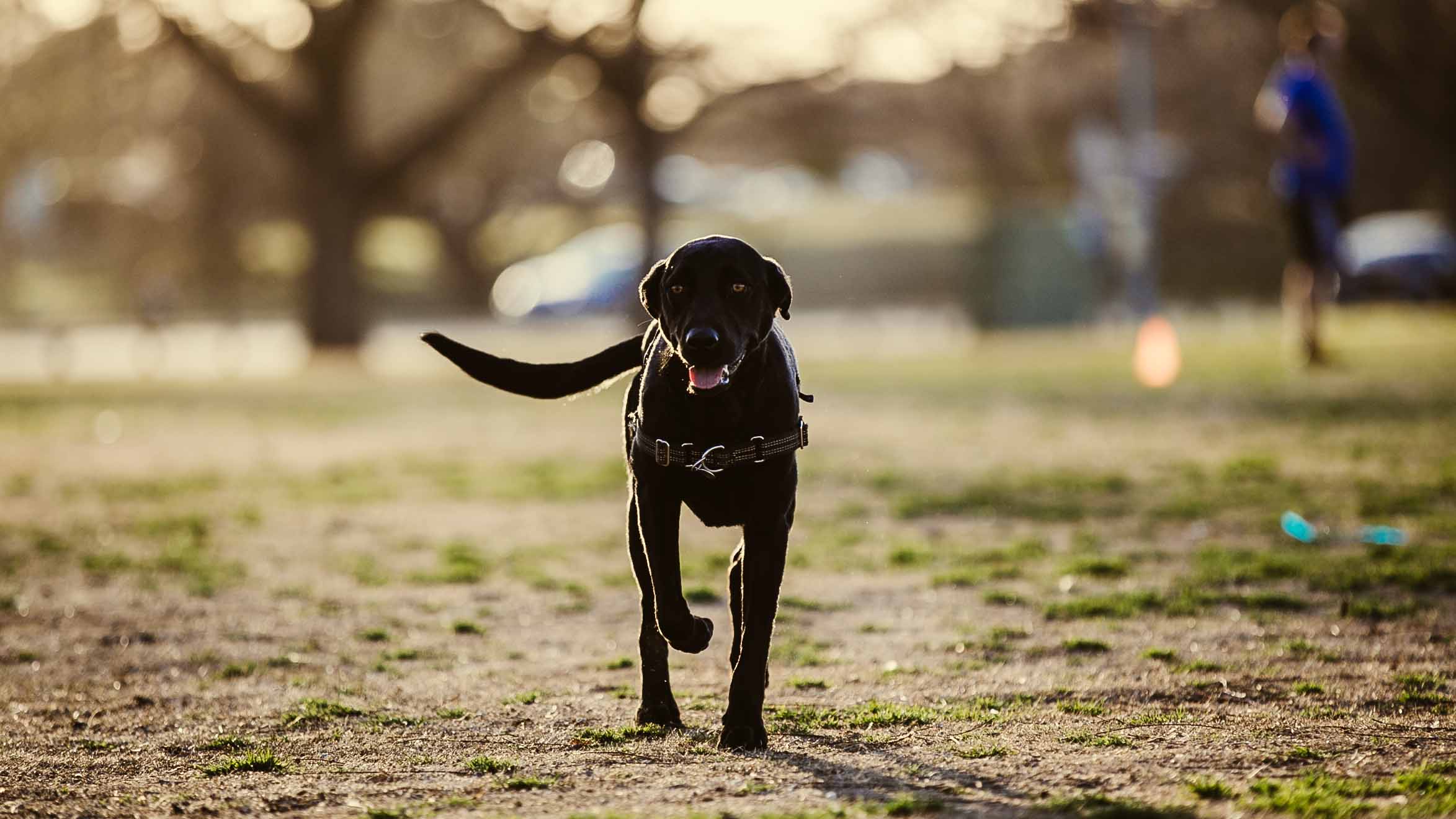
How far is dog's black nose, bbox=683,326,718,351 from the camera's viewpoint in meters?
4.29

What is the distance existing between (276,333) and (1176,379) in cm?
2343

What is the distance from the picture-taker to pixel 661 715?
477cm

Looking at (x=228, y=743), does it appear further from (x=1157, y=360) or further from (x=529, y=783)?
(x=1157, y=360)

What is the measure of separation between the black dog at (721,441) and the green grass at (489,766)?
0.55 metres

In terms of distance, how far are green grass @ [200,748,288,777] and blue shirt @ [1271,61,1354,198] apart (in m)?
11.6

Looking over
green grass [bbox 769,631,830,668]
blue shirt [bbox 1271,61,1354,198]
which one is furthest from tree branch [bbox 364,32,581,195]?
green grass [bbox 769,631,830,668]

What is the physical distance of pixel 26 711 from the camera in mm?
→ 5086

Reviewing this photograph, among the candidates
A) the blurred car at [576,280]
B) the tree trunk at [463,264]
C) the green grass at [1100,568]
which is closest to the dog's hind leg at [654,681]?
the green grass at [1100,568]

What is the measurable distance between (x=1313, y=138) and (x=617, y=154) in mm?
20168

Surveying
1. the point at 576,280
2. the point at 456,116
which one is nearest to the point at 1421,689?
the point at 456,116

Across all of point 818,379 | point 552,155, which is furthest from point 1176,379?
point 552,155

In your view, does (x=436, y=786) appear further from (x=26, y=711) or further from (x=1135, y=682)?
(x=1135, y=682)

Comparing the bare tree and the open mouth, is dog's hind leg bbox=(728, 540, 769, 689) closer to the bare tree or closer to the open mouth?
the open mouth

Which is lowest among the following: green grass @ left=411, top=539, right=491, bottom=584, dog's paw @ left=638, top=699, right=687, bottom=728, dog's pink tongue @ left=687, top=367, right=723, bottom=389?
dog's paw @ left=638, top=699, right=687, bottom=728
